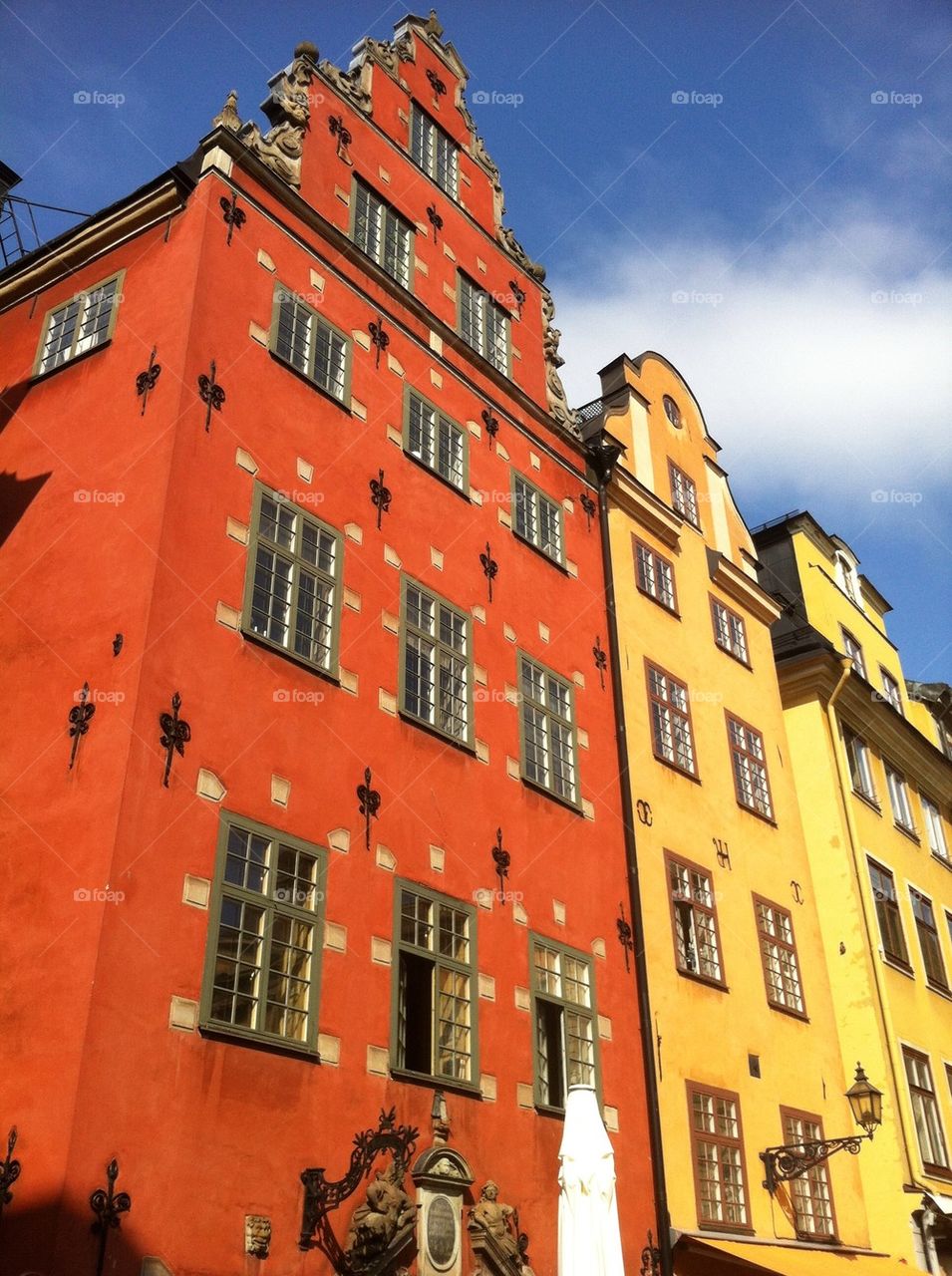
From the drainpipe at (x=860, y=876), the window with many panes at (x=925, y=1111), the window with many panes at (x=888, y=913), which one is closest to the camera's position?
the drainpipe at (x=860, y=876)

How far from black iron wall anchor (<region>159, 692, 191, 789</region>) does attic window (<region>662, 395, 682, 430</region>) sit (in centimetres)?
1369

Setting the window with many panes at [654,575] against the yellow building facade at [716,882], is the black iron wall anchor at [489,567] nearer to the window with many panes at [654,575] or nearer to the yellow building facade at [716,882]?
the yellow building facade at [716,882]

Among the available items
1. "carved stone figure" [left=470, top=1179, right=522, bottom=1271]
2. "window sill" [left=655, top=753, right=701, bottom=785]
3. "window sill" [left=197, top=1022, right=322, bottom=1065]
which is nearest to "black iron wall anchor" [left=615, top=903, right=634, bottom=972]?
"window sill" [left=655, top=753, right=701, bottom=785]

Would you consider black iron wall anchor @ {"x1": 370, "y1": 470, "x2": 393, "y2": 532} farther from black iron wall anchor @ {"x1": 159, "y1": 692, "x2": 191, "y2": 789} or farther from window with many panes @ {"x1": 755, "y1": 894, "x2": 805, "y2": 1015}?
window with many panes @ {"x1": 755, "y1": 894, "x2": 805, "y2": 1015}

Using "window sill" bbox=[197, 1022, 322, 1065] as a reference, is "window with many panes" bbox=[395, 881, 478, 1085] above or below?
above

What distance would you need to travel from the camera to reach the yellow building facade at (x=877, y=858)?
18.2 meters

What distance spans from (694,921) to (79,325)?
1017 centimetres

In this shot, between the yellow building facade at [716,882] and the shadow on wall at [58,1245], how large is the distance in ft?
23.7

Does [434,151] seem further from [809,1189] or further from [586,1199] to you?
Answer: [809,1189]

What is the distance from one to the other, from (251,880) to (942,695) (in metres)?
23.7

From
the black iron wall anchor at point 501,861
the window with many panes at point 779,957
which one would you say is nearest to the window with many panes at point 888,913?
the window with many panes at point 779,957

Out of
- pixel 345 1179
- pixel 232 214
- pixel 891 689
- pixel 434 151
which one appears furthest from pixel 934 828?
pixel 232 214

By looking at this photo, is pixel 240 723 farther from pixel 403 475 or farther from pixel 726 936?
pixel 726 936

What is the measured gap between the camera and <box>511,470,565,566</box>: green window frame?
53.3 feet
